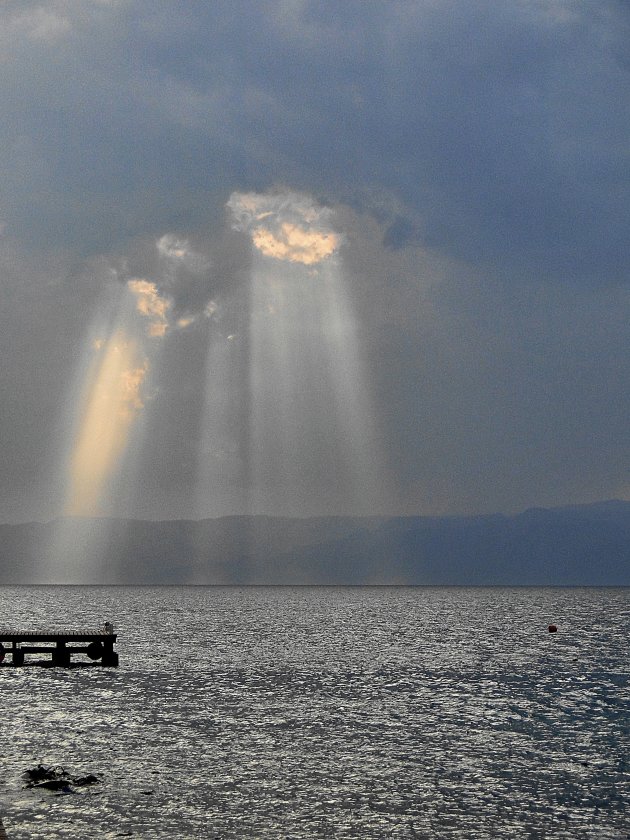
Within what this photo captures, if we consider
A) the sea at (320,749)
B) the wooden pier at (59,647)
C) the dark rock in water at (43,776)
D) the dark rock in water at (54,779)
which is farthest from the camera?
the wooden pier at (59,647)

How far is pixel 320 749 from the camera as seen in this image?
165ft

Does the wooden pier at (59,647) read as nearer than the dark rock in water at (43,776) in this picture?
No

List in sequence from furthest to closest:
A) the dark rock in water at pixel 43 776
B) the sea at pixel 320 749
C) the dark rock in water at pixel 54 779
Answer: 1. the dark rock in water at pixel 43 776
2. the dark rock in water at pixel 54 779
3. the sea at pixel 320 749

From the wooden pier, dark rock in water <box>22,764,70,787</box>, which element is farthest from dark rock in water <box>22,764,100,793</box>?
the wooden pier

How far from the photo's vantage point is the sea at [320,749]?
1426 inches

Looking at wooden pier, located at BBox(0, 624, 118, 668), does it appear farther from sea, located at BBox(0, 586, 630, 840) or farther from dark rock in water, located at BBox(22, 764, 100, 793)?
dark rock in water, located at BBox(22, 764, 100, 793)

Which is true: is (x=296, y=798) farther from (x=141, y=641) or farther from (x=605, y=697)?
(x=141, y=641)

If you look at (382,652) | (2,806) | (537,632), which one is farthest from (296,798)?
(537,632)

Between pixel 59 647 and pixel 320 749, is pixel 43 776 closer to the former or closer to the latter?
pixel 320 749

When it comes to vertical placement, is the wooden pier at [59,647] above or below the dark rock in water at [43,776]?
above

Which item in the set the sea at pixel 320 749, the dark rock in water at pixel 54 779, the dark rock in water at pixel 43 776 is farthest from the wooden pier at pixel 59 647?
the dark rock in water at pixel 54 779

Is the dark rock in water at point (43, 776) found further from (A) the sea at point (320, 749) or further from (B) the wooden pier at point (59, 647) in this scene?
(B) the wooden pier at point (59, 647)

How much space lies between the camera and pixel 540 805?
3881cm

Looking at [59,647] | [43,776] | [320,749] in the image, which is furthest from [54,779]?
[59,647]
